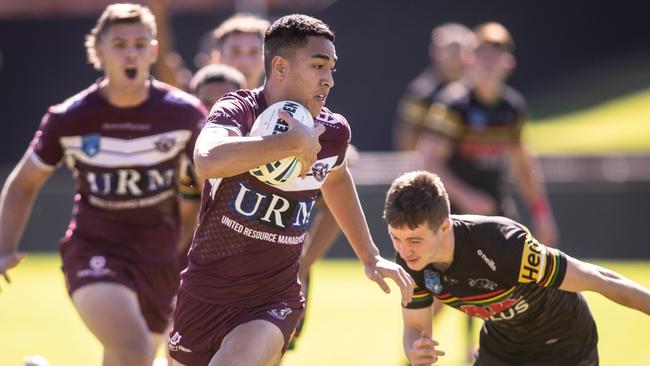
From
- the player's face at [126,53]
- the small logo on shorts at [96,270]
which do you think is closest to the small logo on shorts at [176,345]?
the small logo on shorts at [96,270]

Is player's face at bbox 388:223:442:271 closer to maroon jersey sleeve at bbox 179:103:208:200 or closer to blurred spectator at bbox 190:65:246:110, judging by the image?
maroon jersey sleeve at bbox 179:103:208:200

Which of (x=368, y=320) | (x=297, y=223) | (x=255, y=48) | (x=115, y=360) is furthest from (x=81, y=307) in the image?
(x=368, y=320)

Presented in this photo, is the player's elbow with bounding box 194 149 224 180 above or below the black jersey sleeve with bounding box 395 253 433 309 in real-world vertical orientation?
above

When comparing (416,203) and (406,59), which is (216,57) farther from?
(406,59)

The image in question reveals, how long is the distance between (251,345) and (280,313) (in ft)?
0.99

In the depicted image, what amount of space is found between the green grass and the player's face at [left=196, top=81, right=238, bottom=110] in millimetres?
13516

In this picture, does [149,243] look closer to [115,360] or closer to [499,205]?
[115,360]

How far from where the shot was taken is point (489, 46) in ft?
32.8

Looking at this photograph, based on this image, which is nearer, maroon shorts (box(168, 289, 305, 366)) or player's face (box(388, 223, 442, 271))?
maroon shorts (box(168, 289, 305, 366))

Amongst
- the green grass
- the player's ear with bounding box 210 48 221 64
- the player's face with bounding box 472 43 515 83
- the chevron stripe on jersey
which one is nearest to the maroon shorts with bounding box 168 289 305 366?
the chevron stripe on jersey

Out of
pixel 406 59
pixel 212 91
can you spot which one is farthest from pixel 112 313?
pixel 406 59

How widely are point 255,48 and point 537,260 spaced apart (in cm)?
285

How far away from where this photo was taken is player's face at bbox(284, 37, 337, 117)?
4.83 metres

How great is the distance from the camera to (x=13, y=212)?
6285 millimetres
